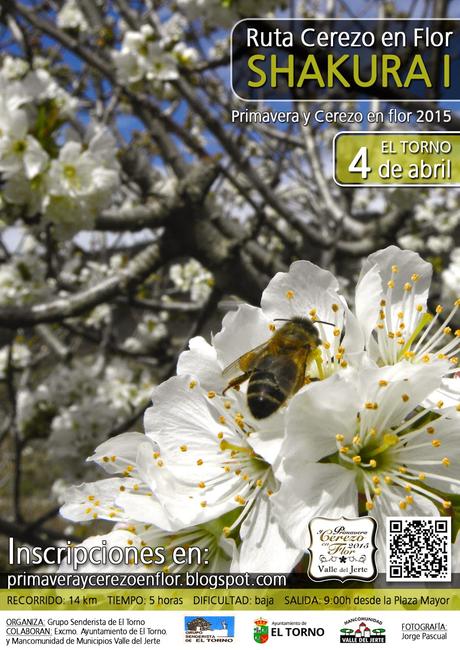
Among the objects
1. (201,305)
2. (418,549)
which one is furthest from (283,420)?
(201,305)

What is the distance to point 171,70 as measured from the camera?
1426mm

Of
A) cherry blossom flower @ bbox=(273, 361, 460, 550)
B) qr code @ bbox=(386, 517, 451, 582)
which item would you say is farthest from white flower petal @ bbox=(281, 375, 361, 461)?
qr code @ bbox=(386, 517, 451, 582)

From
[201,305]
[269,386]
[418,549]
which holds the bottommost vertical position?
[418,549]

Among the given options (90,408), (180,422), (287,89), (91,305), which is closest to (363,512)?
(180,422)

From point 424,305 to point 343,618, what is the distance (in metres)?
0.32

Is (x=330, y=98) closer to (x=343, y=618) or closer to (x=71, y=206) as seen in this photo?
(x=71, y=206)

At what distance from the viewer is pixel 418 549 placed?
1.76ft

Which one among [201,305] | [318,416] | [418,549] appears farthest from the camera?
[201,305]

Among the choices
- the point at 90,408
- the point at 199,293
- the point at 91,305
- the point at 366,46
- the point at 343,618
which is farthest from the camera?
the point at 199,293

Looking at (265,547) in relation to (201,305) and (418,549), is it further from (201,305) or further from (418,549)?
(201,305)

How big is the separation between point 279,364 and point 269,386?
1.2 inches

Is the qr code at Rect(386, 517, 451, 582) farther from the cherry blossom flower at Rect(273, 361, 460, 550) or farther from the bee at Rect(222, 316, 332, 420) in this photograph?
the bee at Rect(222, 316, 332, 420)

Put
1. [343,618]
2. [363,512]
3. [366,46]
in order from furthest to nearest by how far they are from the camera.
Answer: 1. [366,46]
2. [343,618]
3. [363,512]

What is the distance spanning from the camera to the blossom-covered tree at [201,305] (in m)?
0.46
